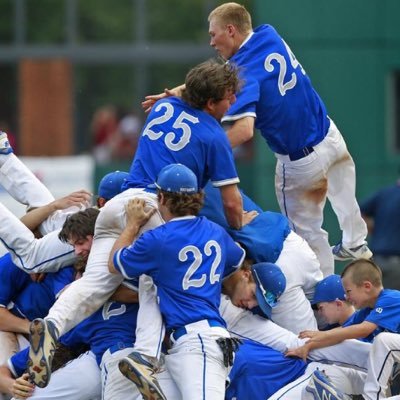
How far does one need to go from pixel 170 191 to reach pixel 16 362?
1.71 metres

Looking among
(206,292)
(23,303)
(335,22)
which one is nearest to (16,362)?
(23,303)

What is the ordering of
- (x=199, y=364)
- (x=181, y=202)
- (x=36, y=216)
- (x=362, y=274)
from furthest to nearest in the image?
(x=36, y=216), (x=362, y=274), (x=181, y=202), (x=199, y=364)

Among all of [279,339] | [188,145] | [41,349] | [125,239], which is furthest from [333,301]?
[41,349]

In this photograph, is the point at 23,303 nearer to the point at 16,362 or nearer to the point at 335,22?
the point at 16,362

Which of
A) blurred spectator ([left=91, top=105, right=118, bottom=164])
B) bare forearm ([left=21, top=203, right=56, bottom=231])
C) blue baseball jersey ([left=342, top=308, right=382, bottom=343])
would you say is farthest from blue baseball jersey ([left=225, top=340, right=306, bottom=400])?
blurred spectator ([left=91, top=105, right=118, bottom=164])

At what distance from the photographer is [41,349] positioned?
7.63 m

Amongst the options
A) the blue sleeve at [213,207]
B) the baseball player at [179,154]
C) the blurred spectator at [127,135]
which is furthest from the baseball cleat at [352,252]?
the blurred spectator at [127,135]

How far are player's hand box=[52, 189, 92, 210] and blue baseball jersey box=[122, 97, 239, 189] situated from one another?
841 millimetres

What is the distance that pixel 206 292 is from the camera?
25.8ft

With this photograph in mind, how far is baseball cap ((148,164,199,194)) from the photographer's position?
778 cm

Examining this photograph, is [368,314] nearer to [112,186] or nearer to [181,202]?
[181,202]

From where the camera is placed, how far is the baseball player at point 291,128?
30.2 ft

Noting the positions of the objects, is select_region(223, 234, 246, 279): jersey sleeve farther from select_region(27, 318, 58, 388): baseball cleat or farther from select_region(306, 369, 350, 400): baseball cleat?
select_region(27, 318, 58, 388): baseball cleat

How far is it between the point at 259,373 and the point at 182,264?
3.45 ft
